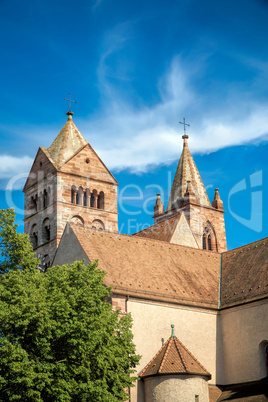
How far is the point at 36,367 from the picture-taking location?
89.8 feet

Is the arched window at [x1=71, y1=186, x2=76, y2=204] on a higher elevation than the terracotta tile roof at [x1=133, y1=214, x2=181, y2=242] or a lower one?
higher

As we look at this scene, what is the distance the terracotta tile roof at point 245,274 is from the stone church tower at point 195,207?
28.0 metres

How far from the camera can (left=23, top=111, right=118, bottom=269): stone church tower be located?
194 feet

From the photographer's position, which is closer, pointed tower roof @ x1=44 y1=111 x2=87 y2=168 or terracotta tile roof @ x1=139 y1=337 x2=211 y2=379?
terracotta tile roof @ x1=139 y1=337 x2=211 y2=379

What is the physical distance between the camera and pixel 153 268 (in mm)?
38625

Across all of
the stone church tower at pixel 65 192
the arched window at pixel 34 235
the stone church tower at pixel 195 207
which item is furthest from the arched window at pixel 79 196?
the stone church tower at pixel 195 207

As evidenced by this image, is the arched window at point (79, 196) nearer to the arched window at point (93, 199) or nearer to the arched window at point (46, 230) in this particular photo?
the arched window at point (93, 199)

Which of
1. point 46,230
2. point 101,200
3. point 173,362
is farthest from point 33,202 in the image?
point 173,362

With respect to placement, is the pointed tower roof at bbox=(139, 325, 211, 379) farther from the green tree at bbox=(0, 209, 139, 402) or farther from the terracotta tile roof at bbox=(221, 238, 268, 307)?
the terracotta tile roof at bbox=(221, 238, 268, 307)

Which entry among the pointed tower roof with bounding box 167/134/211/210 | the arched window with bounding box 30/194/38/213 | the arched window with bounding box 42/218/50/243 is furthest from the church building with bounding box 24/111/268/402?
the pointed tower roof with bounding box 167/134/211/210

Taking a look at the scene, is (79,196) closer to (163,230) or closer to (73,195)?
(73,195)

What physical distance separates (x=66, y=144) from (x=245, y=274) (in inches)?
1124

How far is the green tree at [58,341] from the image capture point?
27031 millimetres

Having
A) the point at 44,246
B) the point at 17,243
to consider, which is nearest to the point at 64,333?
the point at 17,243
